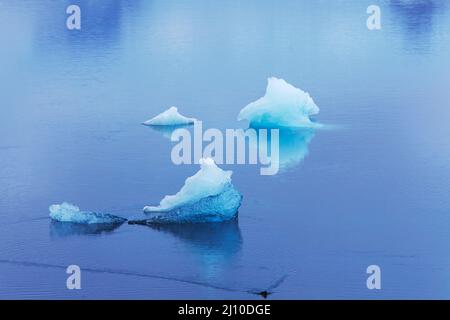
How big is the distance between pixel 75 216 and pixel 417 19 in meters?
1.94

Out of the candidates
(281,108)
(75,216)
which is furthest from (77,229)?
(281,108)

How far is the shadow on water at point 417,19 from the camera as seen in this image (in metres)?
5.18

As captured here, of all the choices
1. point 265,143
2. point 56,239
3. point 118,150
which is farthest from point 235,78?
point 56,239

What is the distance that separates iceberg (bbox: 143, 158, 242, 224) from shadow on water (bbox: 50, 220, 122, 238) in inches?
6.8

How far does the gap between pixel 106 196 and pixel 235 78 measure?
92cm

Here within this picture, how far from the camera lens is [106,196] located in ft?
16.1

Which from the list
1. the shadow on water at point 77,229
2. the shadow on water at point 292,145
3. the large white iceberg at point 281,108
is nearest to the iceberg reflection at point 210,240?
the shadow on water at point 77,229

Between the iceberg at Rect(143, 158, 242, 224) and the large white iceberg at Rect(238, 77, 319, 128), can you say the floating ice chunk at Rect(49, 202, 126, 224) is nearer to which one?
the iceberg at Rect(143, 158, 242, 224)

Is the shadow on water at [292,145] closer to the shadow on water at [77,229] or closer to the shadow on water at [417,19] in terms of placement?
the shadow on water at [417,19]

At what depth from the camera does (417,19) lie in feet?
17.2

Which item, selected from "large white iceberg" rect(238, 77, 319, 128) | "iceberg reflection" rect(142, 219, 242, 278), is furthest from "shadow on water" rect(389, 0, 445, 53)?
"iceberg reflection" rect(142, 219, 242, 278)

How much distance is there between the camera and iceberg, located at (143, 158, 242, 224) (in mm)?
4711

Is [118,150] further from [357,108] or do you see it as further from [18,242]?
[357,108]

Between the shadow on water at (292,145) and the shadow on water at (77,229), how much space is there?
81 cm
